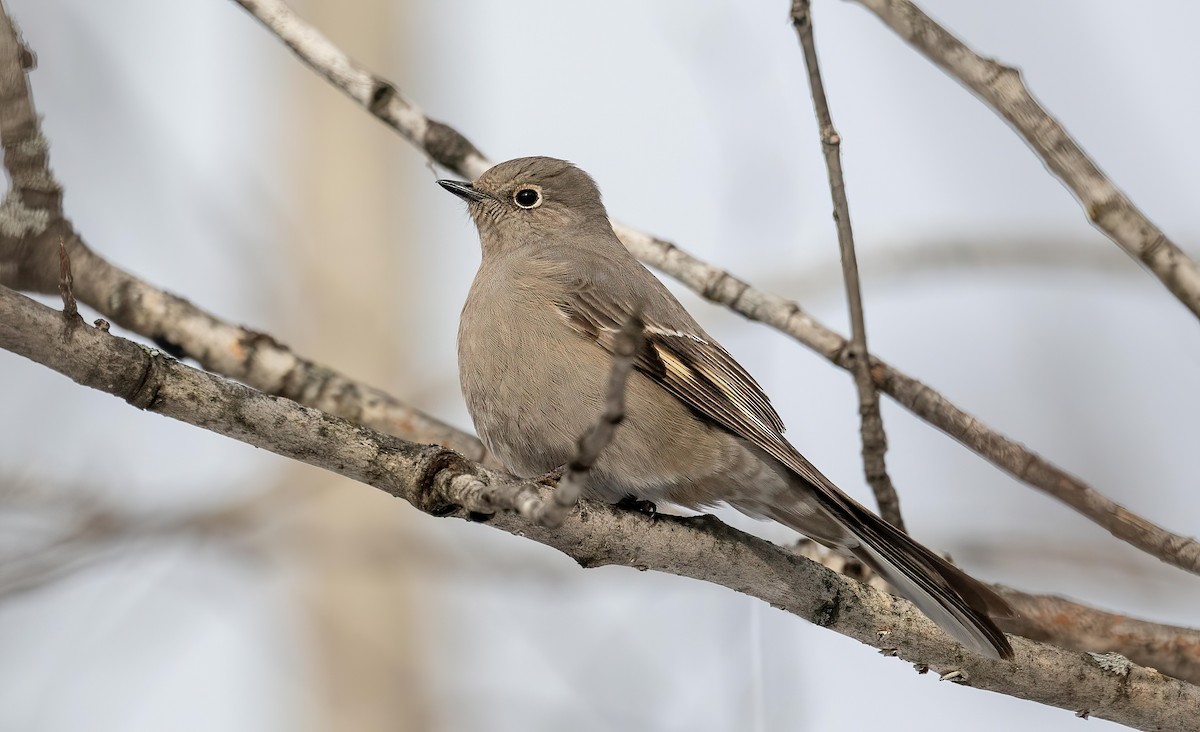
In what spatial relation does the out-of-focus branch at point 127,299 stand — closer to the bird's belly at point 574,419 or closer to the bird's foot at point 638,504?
the bird's belly at point 574,419

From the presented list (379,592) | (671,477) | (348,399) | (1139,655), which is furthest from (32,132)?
(379,592)

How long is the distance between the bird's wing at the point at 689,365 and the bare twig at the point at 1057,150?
1.50 metres

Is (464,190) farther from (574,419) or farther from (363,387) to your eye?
(574,419)

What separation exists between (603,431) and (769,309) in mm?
2657

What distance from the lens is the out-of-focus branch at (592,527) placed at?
324 centimetres

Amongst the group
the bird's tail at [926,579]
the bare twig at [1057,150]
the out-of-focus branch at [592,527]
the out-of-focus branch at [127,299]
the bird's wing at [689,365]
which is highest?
the bare twig at [1057,150]

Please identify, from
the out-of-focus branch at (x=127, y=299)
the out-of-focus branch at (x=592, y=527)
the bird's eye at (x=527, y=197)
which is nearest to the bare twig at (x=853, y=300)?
the out-of-focus branch at (x=592, y=527)

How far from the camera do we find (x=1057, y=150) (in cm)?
412

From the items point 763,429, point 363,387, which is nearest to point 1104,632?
point 763,429

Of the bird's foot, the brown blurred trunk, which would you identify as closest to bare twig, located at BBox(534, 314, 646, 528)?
the bird's foot

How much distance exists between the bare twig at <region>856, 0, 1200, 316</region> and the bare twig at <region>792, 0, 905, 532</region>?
0.93 feet

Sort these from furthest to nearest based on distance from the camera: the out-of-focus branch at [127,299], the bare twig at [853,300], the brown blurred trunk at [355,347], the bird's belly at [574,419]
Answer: the brown blurred trunk at [355,347] → the bird's belly at [574,419] → the bare twig at [853,300] → the out-of-focus branch at [127,299]

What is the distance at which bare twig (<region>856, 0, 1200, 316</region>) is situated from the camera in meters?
4.09

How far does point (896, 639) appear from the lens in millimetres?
4273
